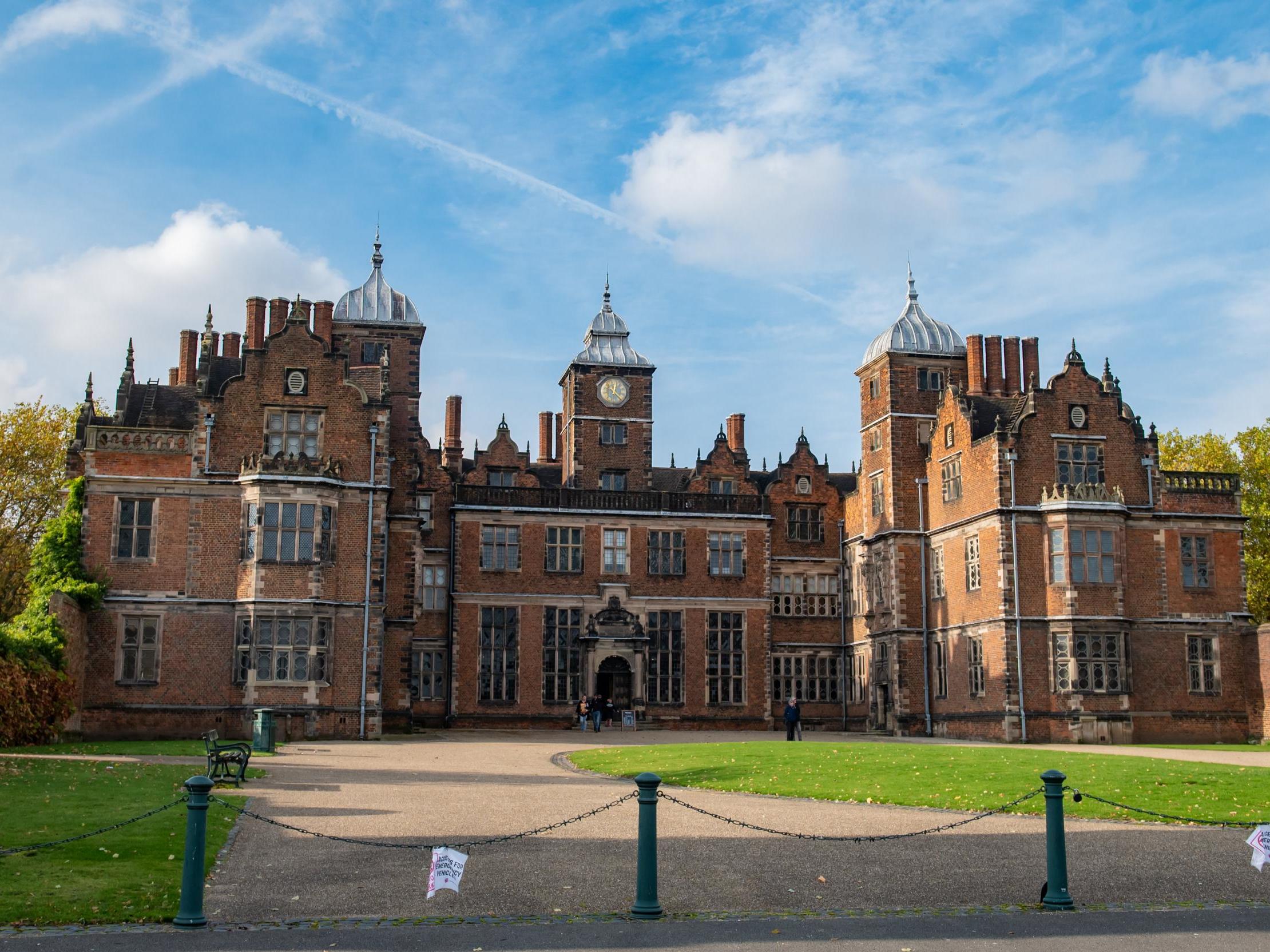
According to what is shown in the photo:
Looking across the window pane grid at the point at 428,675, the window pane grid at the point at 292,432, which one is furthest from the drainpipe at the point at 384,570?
the window pane grid at the point at 428,675

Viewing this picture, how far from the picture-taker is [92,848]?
15.4 metres

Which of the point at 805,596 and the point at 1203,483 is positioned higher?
the point at 1203,483

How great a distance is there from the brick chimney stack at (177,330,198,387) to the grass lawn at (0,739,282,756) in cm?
1634

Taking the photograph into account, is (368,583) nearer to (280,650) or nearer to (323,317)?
(280,650)

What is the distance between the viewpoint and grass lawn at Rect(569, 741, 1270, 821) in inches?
835

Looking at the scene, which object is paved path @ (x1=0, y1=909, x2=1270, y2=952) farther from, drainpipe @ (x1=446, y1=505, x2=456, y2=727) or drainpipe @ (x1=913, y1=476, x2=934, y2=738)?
drainpipe @ (x1=446, y1=505, x2=456, y2=727)

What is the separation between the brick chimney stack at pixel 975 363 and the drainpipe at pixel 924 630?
4.17 m

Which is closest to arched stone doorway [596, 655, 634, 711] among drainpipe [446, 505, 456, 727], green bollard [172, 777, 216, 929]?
drainpipe [446, 505, 456, 727]

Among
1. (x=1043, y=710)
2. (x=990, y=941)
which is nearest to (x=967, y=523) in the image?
(x=1043, y=710)

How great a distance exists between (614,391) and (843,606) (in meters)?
14.2

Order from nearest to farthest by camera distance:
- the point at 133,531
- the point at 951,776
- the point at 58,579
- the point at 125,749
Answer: the point at 951,776 < the point at 125,749 < the point at 58,579 < the point at 133,531

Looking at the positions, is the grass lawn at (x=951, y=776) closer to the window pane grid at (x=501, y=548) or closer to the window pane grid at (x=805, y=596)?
the window pane grid at (x=501, y=548)

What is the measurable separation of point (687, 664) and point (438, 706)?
1014 centimetres

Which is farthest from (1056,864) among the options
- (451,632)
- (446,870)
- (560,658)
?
(451,632)
